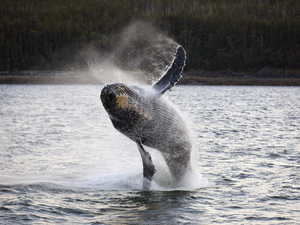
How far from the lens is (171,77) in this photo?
7199mm

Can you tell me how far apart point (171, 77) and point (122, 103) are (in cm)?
149

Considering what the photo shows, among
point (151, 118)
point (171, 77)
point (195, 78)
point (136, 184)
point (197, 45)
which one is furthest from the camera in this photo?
point (197, 45)

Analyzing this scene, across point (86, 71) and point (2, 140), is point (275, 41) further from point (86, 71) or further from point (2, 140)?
point (2, 140)

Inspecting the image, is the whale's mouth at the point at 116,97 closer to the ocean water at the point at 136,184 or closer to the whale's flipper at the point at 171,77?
the whale's flipper at the point at 171,77

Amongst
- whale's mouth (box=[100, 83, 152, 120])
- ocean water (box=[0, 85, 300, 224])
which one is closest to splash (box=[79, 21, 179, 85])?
ocean water (box=[0, 85, 300, 224])

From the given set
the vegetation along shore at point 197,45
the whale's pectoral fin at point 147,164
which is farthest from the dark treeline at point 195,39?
the whale's pectoral fin at point 147,164

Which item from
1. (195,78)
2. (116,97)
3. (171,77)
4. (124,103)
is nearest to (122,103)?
(124,103)

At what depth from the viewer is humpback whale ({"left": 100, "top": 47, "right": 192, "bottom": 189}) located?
6059mm

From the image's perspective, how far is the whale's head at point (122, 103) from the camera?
585 centimetres

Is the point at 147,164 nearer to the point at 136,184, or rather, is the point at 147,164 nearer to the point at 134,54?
the point at 136,184

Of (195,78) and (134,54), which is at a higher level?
(134,54)

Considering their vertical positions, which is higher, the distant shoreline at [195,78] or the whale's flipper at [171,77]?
the whale's flipper at [171,77]

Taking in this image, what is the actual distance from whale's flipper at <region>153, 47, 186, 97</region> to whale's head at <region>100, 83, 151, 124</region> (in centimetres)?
56

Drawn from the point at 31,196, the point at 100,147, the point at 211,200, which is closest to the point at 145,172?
the point at 211,200
